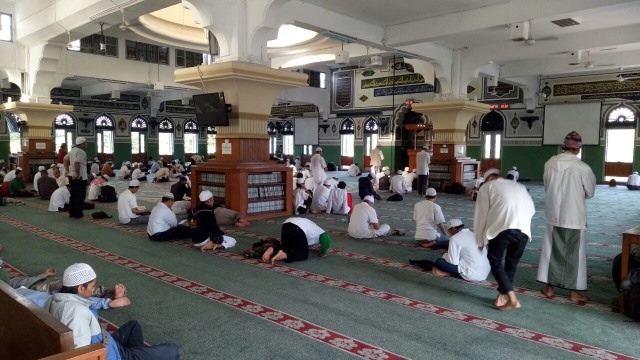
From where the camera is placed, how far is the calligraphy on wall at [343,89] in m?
16.6

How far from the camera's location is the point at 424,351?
2.39 meters

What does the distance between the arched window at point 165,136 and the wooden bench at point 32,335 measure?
1783 centimetres

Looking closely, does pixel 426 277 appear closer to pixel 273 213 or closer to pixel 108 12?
pixel 273 213

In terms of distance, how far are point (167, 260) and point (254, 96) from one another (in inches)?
119

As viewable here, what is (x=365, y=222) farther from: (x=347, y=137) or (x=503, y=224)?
(x=347, y=137)

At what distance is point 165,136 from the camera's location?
18.8 m

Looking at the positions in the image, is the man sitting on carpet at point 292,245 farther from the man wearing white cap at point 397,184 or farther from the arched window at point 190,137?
the arched window at point 190,137

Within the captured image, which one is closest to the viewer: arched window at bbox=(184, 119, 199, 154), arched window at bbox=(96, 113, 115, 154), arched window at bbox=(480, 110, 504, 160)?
arched window at bbox=(480, 110, 504, 160)

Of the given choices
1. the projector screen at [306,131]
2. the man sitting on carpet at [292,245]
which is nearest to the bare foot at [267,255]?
the man sitting on carpet at [292,245]

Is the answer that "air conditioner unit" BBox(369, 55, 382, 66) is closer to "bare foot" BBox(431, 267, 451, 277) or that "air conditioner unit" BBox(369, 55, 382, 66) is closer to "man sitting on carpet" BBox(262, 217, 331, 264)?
"man sitting on carpet" BBox(262, 217, 331, 264)

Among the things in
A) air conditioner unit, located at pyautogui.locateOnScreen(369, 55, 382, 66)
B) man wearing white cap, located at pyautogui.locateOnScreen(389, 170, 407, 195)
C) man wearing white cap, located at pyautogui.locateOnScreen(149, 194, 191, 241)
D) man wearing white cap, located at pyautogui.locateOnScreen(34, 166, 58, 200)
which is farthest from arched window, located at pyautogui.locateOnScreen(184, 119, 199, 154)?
man wearing white cap, located at pyautogui.locateOnScreen(149, 194, 191, 241)

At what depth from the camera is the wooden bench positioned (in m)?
1.28

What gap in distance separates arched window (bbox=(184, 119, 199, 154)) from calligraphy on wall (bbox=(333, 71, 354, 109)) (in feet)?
20.7

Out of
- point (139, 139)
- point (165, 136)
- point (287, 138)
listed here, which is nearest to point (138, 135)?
point (139, 139)
